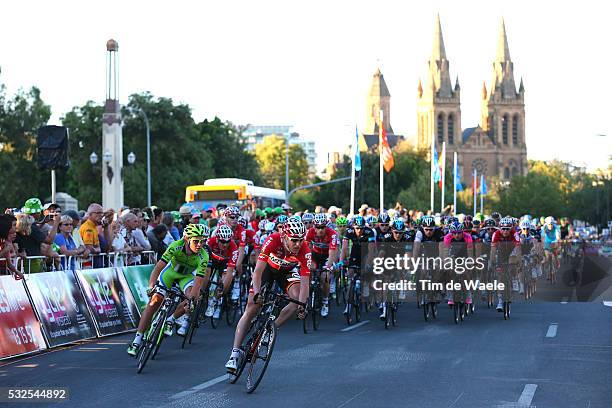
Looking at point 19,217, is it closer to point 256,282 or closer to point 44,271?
point 44,271

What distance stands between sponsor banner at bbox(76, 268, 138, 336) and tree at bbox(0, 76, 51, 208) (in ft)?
191

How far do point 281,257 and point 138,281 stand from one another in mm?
7380

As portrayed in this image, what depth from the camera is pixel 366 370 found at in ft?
46.1

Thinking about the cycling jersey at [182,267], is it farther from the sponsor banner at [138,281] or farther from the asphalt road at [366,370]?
the sponsor banner at [138,281]

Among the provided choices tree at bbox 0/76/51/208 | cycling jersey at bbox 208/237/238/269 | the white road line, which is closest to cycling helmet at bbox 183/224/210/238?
cycling jersey at bbox 208/237/238/269

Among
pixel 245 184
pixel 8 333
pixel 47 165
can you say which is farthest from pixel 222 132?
pixel 8 333

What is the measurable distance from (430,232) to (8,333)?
8.97 meters

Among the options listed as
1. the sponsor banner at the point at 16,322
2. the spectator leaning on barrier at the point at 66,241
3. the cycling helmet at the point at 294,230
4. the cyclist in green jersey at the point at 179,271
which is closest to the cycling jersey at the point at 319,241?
the spectator leaning on barrier at the point at 66,241

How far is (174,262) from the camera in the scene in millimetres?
15383

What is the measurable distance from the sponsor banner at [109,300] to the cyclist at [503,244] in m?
6.85

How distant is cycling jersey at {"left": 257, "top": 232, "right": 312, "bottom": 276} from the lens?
13.2 meters

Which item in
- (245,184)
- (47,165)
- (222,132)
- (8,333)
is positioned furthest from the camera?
(222,132)

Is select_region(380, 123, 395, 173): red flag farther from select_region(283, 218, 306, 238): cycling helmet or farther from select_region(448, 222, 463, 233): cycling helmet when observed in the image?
select_region(283, 218, 306, 238): cycling helmet

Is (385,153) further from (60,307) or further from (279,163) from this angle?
(279,163)
